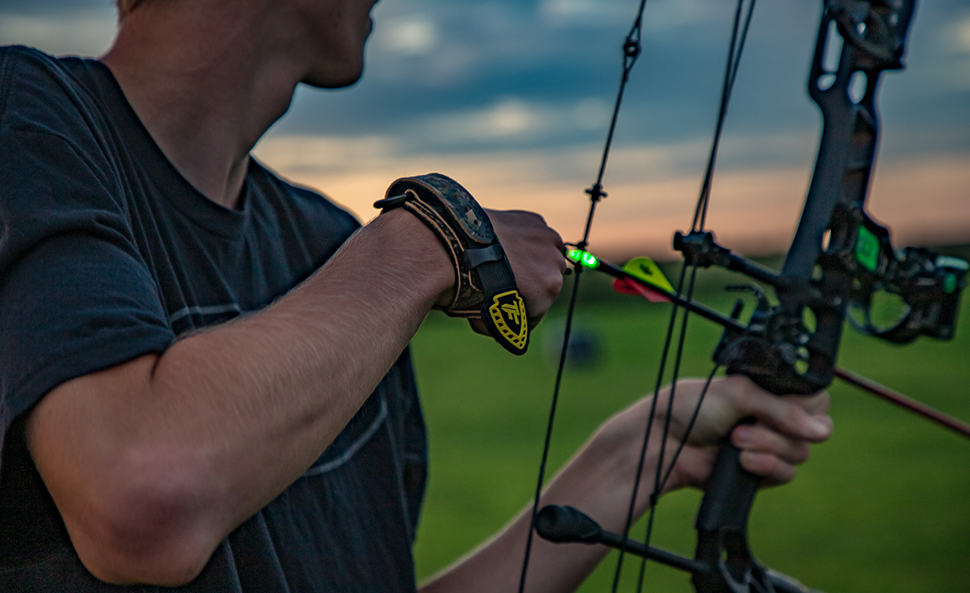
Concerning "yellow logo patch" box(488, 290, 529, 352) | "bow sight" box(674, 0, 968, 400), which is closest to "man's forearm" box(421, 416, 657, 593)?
"bow sight" box(674, 0, 968, 400)

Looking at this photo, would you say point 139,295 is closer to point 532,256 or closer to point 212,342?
point 212,342

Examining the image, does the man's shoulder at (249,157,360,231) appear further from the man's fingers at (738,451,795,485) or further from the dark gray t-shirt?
the man's fingers at (738,451,795,485)

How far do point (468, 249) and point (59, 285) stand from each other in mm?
343

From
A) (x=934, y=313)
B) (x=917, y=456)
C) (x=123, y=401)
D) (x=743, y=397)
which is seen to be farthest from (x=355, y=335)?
(x=917, y=456)

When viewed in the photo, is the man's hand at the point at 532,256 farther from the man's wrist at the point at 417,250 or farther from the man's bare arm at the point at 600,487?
the man's bare arm at the point at 600,487

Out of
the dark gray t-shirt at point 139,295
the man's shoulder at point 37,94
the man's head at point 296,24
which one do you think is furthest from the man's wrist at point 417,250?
the man's head at point 296,24

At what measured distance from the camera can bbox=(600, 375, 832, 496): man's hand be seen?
1279 mm

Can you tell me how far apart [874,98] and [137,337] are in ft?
3.24

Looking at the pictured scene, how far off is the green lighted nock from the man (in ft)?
0.24

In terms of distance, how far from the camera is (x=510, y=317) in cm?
91

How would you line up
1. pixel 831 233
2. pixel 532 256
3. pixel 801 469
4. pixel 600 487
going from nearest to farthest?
pixel 532 256 < pixel 831 233 < pixel 600 487 < pixel 801 469

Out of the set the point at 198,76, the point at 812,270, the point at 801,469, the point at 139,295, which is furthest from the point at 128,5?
the point at 801,469

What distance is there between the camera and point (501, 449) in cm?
883

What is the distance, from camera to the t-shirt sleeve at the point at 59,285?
70 cm
